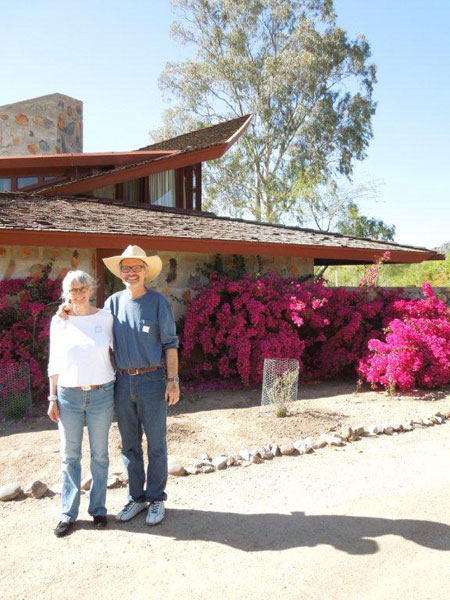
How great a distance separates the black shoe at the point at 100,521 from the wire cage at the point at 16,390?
3.46 meters

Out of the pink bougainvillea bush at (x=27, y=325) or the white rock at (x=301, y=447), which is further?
the pink bougainvillea bush at (x=27, y=325)

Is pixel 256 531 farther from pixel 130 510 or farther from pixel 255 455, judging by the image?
pixel 255 455

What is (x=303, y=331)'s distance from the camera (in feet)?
30.0

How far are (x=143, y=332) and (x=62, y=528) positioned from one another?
134 centimetres

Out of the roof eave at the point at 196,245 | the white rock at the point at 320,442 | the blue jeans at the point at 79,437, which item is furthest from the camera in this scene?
the roof eave at the point at 196,245

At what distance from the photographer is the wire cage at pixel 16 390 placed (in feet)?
22.6

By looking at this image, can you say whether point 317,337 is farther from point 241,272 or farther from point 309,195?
point 309,195

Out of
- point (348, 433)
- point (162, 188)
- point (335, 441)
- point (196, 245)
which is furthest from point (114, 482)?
point (162, 188)

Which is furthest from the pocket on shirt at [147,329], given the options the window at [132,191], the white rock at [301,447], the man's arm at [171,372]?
the window at [132,191]

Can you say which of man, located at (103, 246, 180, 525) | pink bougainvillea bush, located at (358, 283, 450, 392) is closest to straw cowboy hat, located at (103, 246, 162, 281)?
man, located at (103, 246, 180, 525)

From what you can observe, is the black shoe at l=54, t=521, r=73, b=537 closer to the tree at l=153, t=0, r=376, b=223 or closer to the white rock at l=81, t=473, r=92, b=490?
the white rock at l=81, t=473, r=92, b=490

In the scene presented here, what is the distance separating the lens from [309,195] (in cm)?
2703

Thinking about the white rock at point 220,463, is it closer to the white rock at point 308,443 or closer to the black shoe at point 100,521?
the white rock at point 308,443

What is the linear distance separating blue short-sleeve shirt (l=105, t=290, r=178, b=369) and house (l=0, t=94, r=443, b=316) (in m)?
4.12
